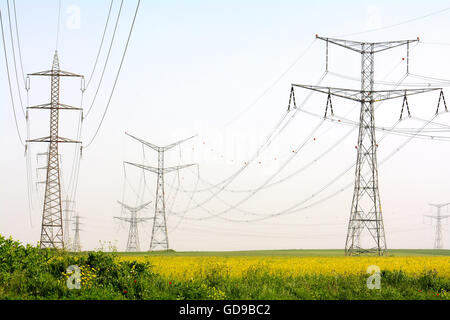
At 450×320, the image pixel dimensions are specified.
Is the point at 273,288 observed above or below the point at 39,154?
below

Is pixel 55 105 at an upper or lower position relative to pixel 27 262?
upper

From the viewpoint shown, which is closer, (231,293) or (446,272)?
(231,293)

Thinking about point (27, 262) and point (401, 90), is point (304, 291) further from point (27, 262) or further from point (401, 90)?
point (401, 90)

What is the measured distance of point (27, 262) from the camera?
2208 centimetres

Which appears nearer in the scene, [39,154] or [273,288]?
[273,288]

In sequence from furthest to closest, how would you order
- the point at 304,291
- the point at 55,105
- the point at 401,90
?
the point at 55,105 < the point at 401,90 < the point at 304,291

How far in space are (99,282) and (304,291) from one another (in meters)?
8.13

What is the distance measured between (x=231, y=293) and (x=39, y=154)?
4916 centimetres
